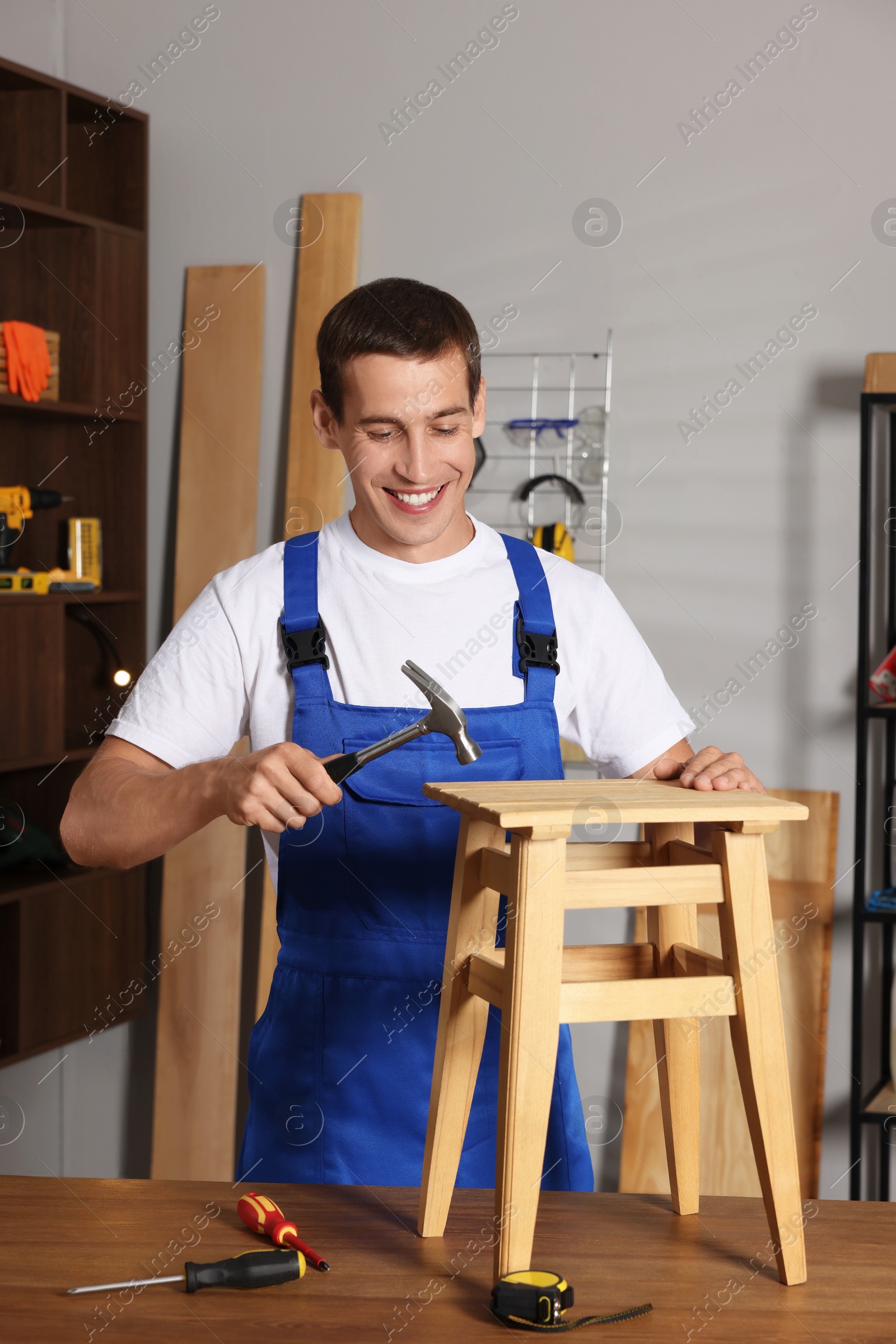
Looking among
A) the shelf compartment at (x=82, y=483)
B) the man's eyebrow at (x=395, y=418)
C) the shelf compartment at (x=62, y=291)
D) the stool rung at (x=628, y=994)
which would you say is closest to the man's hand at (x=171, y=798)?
the stool rung at (x=628, y=994)

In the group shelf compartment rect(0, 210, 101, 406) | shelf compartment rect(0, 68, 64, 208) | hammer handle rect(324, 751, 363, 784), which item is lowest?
hammer handle rect(324, 751, 363, 784)

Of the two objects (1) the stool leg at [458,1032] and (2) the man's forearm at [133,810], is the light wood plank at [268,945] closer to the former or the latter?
(2) the man's forearm at [133,810]

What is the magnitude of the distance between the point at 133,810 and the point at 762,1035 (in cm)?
80

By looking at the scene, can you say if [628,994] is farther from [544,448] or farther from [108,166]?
[108,166]

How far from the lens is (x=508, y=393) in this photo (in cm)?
296

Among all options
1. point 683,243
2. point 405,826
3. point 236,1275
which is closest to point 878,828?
point 683,243

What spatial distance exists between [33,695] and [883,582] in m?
2.01

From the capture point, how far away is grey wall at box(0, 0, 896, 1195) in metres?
2.77

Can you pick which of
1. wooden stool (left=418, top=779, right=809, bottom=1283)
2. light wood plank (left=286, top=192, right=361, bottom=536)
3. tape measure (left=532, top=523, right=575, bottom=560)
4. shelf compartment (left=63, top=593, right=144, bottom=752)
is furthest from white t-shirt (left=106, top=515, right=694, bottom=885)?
shelf compartment (left=63, top=593, right=144, bottom=752)

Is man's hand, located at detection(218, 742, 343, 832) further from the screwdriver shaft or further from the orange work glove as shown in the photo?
the orange work glove

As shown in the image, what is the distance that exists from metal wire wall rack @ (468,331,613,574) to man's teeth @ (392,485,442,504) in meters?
1.30

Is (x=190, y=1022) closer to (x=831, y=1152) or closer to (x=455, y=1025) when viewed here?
(x=831, y=1152)

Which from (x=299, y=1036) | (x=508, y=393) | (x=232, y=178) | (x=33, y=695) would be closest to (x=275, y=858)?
(x=299, y=1036)

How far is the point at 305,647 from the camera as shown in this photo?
1611mm
